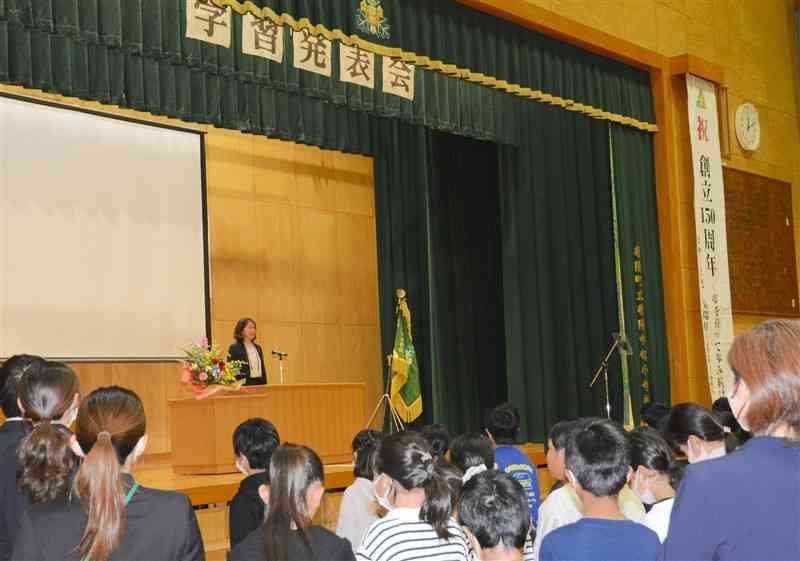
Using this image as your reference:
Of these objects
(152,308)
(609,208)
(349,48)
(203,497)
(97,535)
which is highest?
(349,48)

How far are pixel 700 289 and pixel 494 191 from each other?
223 cm

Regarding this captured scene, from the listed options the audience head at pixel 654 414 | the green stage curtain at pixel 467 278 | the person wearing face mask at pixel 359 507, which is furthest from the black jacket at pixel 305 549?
the green stage curtain at pixel 467 278

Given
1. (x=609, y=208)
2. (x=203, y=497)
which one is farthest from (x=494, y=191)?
(x=203, y=497)

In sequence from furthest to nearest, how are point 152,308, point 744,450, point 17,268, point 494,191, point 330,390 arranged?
point 494,191 < point 152,308 < point 17,268 < point 330,390 < point 744,450

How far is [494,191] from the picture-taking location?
10.5m

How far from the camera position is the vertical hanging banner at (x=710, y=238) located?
32.0 ft

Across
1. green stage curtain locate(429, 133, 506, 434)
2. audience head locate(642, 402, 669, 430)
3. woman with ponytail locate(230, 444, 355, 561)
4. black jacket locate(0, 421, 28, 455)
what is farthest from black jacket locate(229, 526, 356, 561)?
green stage curtain locate(429, 133, 506, 434)

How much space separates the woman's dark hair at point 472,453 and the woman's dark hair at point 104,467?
1.74m

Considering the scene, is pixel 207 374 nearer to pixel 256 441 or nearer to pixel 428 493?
pixel 256 441

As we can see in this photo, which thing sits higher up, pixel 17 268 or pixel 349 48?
pixel 349 48

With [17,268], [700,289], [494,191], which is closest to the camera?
[17,268]

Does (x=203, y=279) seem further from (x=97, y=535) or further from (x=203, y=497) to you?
(x=97, y=535)

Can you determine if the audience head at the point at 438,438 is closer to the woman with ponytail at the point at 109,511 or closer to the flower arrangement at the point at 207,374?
the woman with ponytail at the point at 109,511

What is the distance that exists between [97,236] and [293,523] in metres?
6.30
